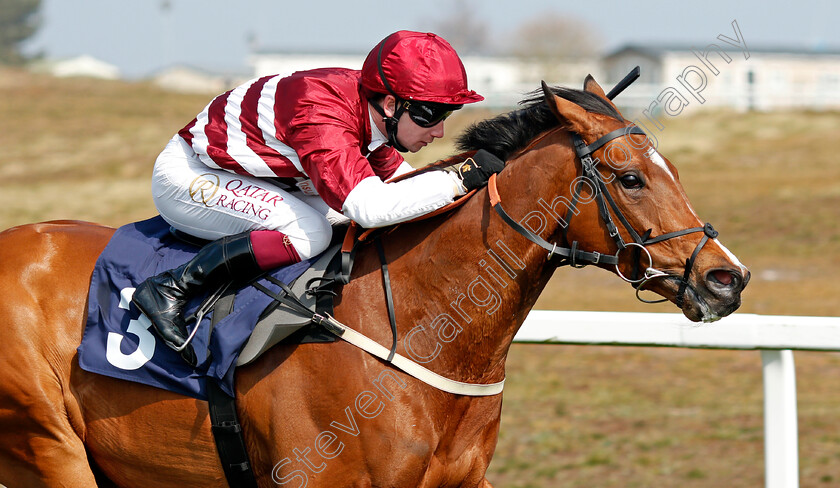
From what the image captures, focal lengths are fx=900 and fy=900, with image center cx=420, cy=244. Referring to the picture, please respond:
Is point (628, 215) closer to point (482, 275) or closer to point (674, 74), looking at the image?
point (482, 275)

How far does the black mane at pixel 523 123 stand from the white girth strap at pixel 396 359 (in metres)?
0.75

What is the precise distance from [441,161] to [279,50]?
6821 cm

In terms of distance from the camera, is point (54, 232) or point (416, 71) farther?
point (54, 232)

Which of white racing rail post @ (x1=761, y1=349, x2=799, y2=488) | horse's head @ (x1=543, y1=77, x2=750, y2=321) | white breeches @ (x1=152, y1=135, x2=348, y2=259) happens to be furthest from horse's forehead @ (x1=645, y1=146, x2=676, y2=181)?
white racing rail post @ (x1=761, y1=349, x2=799, y2=488)

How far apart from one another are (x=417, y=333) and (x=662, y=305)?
342 inches

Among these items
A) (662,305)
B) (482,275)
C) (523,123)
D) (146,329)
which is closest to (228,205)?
(146,329)

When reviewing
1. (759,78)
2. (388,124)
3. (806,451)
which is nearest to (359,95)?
(388,124)

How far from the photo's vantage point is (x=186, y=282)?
2.99 metres

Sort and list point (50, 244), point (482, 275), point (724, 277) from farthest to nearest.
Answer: point (50, 244) → point (482, 275) → point (724, 277)

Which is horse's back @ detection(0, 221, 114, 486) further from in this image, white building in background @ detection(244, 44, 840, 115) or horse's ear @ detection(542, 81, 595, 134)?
white building in background @ detection(244, 44, 840, 115)

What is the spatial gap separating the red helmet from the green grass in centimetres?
283

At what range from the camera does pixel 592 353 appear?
28.2 ft

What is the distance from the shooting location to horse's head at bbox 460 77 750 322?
2.68 metres

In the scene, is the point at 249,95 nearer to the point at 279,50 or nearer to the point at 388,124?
the point at 388,124
